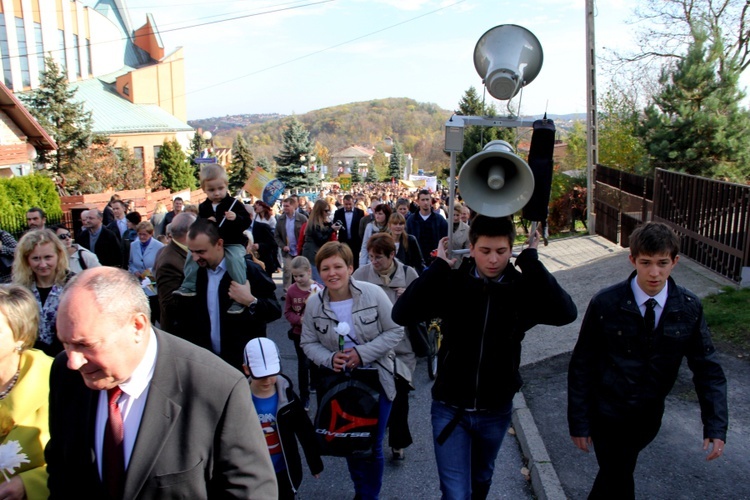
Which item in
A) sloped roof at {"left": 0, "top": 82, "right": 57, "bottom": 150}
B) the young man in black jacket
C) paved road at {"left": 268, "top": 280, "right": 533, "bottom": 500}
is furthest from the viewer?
sloped roof at {"left": 0, "top": 82, "right": 57, "bottom": 150}

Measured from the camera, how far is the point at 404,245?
23.2ft

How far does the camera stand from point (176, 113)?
69.8 metres

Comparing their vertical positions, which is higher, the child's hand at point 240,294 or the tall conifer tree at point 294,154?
the tall conifer tree at point 294,154

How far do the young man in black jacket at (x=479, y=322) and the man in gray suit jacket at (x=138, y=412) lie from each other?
4.32 feet

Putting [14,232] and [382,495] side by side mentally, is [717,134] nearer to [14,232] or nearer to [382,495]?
[382,495]

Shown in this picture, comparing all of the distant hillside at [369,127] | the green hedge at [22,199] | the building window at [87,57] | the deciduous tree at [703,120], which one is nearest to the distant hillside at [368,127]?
the distant hillside at [369,127]

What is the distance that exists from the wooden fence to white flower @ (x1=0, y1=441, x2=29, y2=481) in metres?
8.31

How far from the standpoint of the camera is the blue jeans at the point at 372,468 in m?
3.78

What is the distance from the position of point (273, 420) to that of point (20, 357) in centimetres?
147

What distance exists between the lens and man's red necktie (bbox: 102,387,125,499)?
189 cm

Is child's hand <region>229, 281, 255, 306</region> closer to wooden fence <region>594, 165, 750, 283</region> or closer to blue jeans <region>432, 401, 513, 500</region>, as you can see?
blue jeans <region>432, 401, 513, 500</region>

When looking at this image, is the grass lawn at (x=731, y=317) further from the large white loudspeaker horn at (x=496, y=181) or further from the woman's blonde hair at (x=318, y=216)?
the woman's blonde hair at (x=318, y=216)

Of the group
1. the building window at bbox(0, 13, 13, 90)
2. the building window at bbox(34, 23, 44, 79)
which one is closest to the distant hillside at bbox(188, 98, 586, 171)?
the building window at bbox(34, 23, 44, 79)

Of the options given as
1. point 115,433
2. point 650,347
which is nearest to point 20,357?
point 115,433
